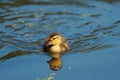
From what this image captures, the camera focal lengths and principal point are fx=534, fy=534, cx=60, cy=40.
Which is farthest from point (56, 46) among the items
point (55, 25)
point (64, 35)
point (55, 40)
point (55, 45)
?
point (55, 25)

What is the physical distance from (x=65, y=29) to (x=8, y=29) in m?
1.69

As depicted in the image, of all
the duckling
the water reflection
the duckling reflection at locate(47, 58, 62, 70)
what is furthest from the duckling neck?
the duckling reflection at locate(47, 58, 62, 70)

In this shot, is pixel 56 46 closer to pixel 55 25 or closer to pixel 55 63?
pixel 55 63

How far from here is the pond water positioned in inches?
497

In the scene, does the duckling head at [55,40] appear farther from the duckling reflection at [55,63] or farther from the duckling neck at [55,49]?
the duckling reflection at [55,63]

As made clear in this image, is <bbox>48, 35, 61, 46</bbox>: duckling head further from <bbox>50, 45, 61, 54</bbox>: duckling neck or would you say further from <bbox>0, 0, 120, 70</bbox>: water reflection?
<bbox>0, 0, 120, 70</bbox>: water reflection

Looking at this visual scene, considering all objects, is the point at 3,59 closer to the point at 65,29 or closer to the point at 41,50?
the point at 41,50

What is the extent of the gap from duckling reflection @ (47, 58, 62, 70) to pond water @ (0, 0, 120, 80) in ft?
0.44

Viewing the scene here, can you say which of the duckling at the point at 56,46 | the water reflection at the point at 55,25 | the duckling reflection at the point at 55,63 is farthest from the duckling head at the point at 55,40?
the duckling reflection at the point at 55,63

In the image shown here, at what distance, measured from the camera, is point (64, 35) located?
50.8 ft

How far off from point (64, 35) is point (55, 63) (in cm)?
212

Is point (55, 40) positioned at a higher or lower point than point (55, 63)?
higher

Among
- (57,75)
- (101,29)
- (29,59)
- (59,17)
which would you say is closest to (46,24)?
(59,17)

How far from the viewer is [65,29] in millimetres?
15828
